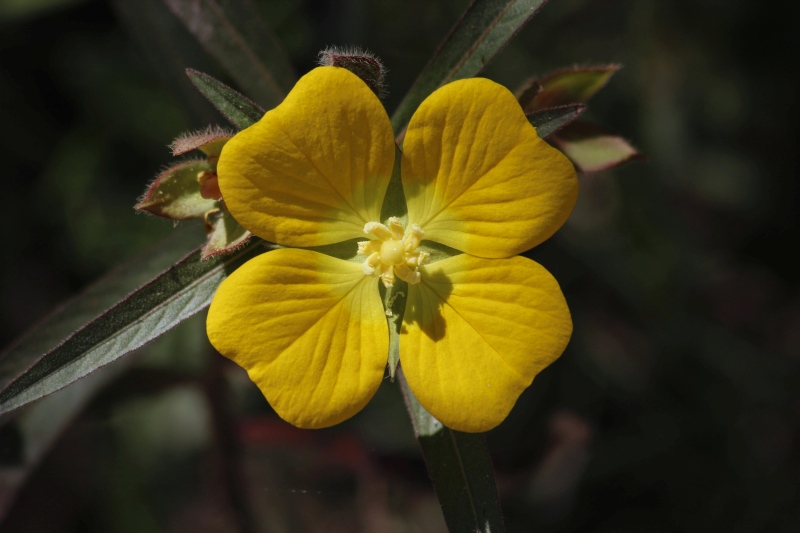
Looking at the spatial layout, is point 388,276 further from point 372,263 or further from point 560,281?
point 560,281

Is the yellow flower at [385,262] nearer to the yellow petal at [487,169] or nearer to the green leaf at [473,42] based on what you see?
the yellow petal at [487,169]

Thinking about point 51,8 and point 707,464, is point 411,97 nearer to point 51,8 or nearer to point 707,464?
point 51,8

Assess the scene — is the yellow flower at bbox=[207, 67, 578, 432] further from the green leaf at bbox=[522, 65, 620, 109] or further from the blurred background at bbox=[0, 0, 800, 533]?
the blurred background at bbox=[0, 0, 800, 533]

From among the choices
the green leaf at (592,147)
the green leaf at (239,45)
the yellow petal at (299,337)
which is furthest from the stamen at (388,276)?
the green leaf at (239,45)

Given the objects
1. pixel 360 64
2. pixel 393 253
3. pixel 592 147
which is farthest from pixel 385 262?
pixel 592 147

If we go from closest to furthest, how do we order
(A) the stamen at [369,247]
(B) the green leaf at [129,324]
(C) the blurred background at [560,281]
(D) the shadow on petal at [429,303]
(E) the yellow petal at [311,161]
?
(E) the yellow petal at [311,161]
(B) the green leaf at [129,324]
(D) the shadow on petal at [429,303]
(A) the stamen at [369,247]
(C) the blurred background at [560,281]

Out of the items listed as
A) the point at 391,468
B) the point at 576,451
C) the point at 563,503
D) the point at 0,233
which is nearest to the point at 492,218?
the point at 391,468
